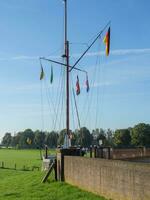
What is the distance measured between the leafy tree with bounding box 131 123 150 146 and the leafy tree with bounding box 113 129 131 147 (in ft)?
10.9

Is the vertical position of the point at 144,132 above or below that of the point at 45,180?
above

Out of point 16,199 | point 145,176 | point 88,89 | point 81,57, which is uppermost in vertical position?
point 81,57

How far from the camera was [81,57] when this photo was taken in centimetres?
3275

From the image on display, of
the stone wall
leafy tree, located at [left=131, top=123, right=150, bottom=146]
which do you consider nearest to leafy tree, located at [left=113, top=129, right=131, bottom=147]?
leafy tree, located at [left=131, top=123, right=150, bottom=146]

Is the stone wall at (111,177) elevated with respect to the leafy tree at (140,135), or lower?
lower

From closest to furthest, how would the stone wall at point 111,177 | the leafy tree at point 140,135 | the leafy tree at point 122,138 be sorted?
the stone wall at point 111,177, the leafy tree at point 140,135, the leafy tree at point 122,138

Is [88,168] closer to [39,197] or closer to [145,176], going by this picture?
[39,197]

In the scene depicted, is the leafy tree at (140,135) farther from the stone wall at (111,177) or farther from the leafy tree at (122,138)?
the stone wall at (111,177)

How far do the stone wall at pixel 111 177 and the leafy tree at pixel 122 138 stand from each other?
328ft

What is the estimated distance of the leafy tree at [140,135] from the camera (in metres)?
117

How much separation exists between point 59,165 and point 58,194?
4.34 meters

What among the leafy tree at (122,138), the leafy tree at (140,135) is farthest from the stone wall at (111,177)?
the leafy tree at (122,138)

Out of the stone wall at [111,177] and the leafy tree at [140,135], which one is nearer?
the stone wall at [111,177]

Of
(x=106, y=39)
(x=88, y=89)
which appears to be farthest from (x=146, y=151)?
(x=106, y=39)
